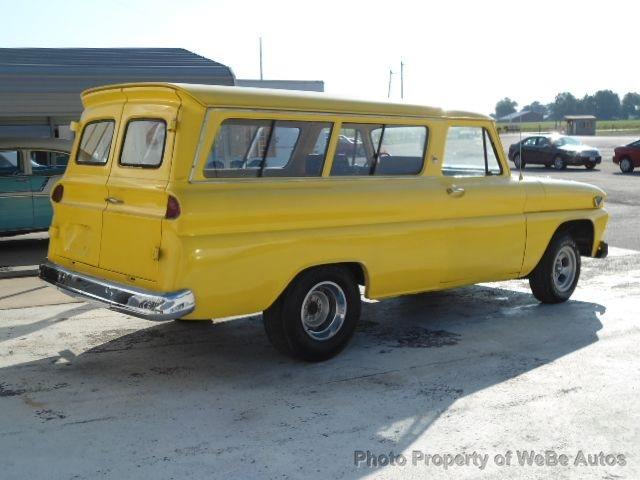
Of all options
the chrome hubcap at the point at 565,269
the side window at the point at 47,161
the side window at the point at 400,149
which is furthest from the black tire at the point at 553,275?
the side window at the point at 47,161

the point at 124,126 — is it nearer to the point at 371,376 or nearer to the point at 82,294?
the point at 82,294

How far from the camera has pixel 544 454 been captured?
4.45m

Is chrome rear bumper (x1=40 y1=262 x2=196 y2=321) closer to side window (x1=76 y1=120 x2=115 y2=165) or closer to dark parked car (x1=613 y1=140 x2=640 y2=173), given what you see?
side window (x1=76 y1=120 x2=115 y2=165)

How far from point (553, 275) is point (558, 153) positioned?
2293 centimetres

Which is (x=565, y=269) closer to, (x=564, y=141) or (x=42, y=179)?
(x=42, y=179)

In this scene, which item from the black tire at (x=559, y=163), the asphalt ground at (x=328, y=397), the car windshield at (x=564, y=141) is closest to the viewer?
the asphalt ground at (x=328, y=397)

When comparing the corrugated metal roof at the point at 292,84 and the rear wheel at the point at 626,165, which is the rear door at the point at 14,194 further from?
the rear wheel at the point at 626,165

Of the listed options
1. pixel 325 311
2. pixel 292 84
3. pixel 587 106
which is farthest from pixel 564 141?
pixel 587 106

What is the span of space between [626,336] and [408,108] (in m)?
2.60

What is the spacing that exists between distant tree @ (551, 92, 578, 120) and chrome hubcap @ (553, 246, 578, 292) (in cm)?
14526

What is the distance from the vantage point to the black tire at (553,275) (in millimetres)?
7828

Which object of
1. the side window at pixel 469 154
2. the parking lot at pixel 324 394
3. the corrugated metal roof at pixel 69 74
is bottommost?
the parking lot at pixel 324 394

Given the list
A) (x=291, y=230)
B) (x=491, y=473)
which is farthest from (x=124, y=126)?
(x=491, y=473)

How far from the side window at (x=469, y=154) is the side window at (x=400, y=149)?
0.90ft
